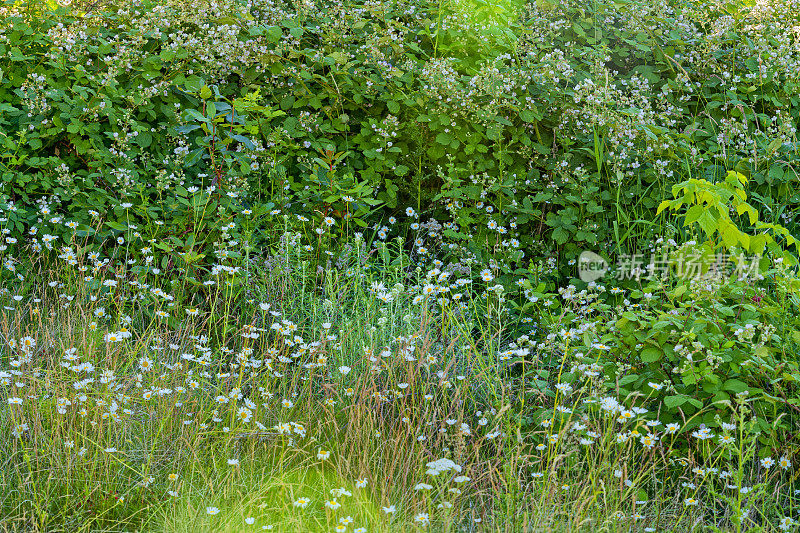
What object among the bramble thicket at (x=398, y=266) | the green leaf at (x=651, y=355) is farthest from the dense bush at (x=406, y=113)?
the green leaf at (x=651, y=355)

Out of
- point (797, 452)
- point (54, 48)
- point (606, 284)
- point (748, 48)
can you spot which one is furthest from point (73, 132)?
point (748, 48)

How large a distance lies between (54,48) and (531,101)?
2.77m

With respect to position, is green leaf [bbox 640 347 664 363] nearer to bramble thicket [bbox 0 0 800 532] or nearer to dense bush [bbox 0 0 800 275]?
bramble thicket [bbox 0 0 800 532]

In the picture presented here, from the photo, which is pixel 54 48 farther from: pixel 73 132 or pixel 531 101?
pixel 531 101

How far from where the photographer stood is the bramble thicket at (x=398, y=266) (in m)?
2.62

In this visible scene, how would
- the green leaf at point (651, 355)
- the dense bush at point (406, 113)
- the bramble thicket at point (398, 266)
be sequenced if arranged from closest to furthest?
the bramble thicket at point (398, 266) → the green leaf at point (651, 355) → the dense bush at point (406, 113)

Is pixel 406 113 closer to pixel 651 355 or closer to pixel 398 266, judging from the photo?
pixel 398 266

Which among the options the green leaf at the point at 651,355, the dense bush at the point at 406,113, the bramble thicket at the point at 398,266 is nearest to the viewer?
the bramble thicket at the point at 398,266

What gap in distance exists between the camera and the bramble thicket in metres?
2.62

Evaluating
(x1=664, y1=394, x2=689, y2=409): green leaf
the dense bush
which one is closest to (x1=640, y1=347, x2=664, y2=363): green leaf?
(x1=664, y1=394, x2=689, y2=409): green leaf

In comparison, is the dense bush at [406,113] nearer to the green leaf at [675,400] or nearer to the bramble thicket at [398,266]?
the bramble thicket at [398,266]

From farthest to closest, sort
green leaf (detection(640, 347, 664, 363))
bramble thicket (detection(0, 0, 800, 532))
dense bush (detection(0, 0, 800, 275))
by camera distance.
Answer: dense bush (detection(0, 0, 800, 275))
green leaf (detection(640, 347, 664, 363))
bramble thicket (detection(0, 0, 800, 532))

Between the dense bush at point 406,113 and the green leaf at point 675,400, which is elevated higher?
the dense bush at point 406,113

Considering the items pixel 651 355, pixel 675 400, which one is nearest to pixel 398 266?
pixel 651 355
